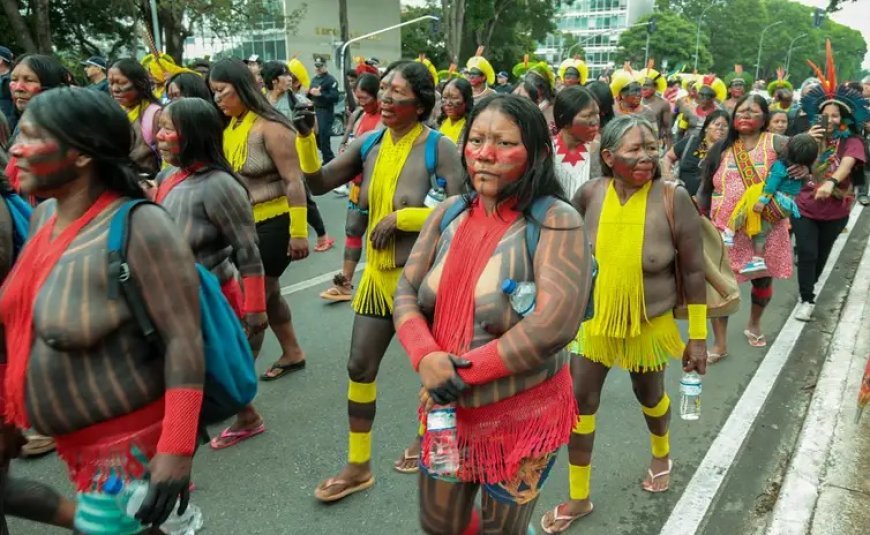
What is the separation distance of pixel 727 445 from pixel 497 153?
8.86 ft

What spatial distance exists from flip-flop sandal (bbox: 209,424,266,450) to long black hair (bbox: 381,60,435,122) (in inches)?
77.4

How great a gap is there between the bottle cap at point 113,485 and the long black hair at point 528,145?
51.0 inches

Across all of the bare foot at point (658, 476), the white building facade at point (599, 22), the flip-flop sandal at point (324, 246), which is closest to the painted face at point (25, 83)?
the flip-flop sandal at point (324, 246)

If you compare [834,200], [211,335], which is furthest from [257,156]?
[834,200]

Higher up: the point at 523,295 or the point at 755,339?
the point at 523,295

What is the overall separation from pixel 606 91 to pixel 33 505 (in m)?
4.78

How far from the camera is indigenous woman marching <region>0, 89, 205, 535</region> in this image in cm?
179

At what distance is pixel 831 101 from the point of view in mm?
6043

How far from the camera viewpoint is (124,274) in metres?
1.77

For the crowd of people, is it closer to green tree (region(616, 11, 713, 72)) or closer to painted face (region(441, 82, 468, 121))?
painted face (region(441, 82, 468, 121))

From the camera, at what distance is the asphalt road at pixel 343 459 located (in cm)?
326

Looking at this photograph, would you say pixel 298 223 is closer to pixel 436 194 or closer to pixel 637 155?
pixel 436 194

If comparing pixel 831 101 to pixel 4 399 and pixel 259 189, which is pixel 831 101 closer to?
pixel 259 189

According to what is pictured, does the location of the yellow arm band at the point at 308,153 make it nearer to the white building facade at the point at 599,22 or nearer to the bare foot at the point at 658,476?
the bare foot at the point at 658,476
